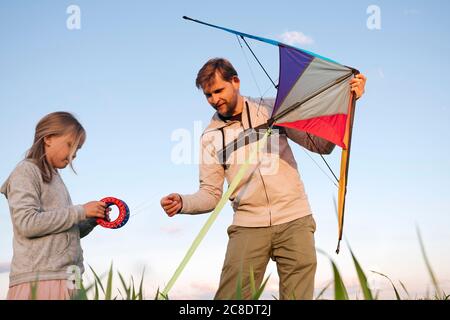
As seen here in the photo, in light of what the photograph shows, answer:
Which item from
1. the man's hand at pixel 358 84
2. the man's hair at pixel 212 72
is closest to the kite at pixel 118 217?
the man's hair at pixel 212 72

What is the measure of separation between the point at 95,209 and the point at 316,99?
66.1 inches

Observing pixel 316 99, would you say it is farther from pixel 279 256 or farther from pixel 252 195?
pixel 279 256

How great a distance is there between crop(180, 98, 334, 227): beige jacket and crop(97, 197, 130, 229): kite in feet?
1.45

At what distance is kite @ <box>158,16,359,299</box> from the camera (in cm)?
362

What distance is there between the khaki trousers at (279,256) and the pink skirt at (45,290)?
1008 millimetres

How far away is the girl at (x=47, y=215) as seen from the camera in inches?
119

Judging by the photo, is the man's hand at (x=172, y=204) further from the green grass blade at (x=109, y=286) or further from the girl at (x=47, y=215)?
the green grass blade at (x=109, y=286)

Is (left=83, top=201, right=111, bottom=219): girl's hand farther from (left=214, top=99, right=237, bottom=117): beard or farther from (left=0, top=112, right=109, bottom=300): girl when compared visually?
(left=214, top=99, right=237, bottom=117): beard

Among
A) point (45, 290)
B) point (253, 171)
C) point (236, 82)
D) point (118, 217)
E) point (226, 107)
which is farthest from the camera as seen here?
point (236, 82)

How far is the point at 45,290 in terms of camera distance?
9.95ft

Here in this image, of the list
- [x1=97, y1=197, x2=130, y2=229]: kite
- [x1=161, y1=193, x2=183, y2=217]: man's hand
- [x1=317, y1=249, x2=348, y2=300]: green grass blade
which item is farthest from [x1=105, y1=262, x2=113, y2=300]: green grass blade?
[x1=161, y1=193, x2=183, y2=217]: man's hand

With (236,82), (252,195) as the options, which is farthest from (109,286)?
(236,82)

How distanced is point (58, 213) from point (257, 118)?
1.50m
